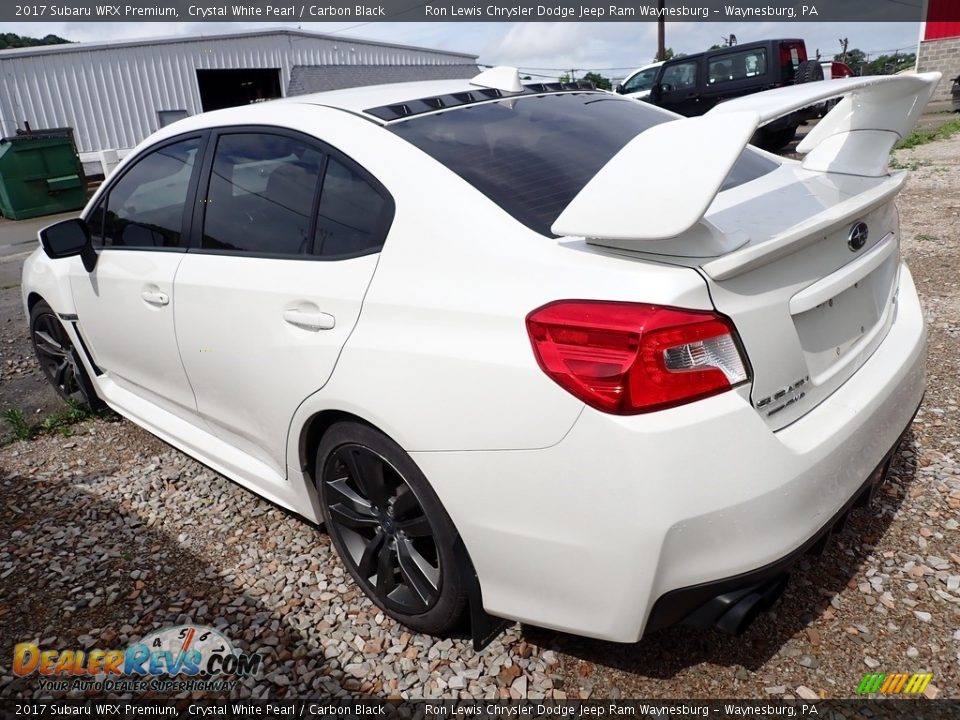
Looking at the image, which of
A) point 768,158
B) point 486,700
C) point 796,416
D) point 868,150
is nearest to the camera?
point 796,416

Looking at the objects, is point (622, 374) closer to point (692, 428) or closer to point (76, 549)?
point (692, 428)

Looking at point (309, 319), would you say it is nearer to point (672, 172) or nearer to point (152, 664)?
point (672, 172)

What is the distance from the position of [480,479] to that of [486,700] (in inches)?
28.9

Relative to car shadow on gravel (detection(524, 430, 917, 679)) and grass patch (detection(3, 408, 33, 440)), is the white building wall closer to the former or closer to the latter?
grass patch (detection(3, 408, 33, 440))

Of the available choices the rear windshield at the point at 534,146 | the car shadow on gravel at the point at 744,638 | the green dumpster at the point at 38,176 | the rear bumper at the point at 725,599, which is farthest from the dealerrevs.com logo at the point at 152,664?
the green dumpster at the point at 38,176

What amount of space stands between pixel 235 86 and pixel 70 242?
24.8 m

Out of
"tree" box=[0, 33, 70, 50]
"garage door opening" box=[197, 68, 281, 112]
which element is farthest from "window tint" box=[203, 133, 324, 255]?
"tree" box=[0, 33, 70, 50]

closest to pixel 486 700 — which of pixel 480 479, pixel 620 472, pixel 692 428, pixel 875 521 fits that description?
pixel 480 479

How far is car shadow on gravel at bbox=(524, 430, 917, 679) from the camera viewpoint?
2107 millimetres

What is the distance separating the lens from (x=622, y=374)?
1604mm

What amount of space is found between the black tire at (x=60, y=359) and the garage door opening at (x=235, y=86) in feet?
65.0

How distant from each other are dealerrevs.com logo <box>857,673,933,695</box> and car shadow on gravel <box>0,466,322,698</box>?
5.28 ft

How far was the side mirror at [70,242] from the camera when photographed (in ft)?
10.7

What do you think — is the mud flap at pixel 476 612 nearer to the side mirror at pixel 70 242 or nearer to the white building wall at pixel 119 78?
the side mirror at pixel 70 242
